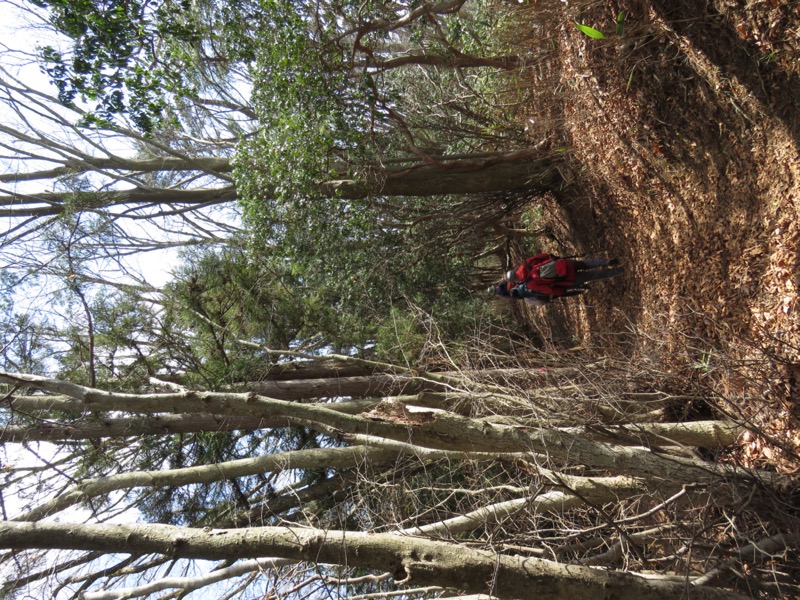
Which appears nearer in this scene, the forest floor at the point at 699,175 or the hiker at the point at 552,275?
the forest floor at the point at 699,175

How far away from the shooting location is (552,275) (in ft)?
22.0

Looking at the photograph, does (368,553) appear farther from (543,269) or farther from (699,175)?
(699,175)

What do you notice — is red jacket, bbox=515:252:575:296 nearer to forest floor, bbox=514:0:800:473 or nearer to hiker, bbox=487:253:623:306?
hiker, bbox=487:253:623:306

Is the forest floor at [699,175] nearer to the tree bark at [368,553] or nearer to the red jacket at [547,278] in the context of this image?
the red jacket at [547,278]

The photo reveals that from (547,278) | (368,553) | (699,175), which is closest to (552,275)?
(547,278)

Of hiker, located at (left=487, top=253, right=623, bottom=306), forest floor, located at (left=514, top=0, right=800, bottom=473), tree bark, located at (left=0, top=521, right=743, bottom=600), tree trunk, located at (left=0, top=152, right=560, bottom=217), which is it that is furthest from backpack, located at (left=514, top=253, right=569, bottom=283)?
tree bark, located at (left=0, top=521, right=743, bottom=600)

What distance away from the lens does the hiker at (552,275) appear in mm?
6738

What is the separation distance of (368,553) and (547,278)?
465 cm

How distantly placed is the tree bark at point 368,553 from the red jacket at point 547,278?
13.9 feet

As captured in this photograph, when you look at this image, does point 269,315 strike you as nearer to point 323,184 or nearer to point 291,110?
point 323,184

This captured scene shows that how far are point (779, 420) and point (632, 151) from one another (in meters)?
3.42

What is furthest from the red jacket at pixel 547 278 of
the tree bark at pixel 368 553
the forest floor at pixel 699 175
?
the tree bark at pixel 368 553

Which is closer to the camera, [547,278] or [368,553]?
[368,553]

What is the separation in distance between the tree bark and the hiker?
4.23m
